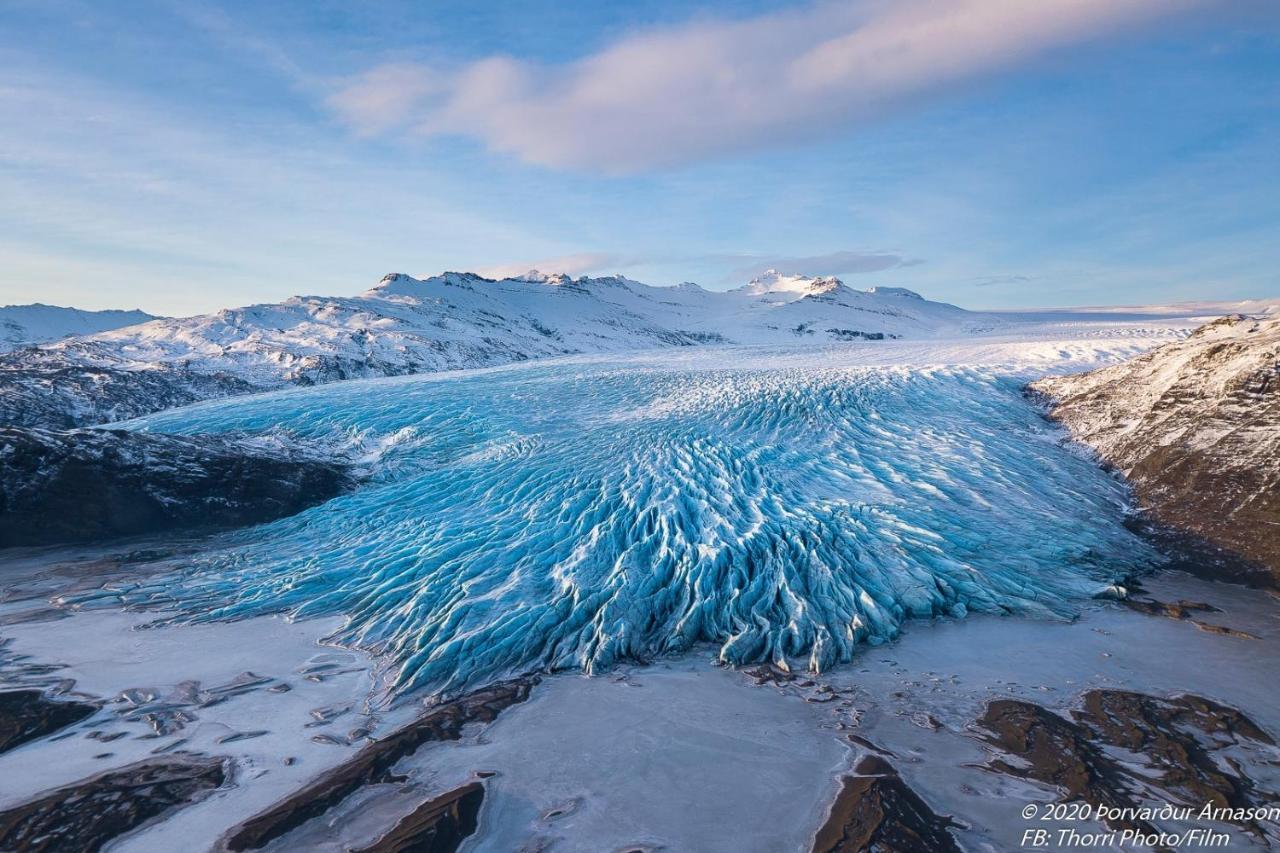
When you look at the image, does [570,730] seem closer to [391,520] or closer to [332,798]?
[332,798]

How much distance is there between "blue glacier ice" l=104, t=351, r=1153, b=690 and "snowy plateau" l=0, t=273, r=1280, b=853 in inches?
3.3

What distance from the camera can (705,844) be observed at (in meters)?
5.97

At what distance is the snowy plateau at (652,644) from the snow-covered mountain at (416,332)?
2638 centimetres

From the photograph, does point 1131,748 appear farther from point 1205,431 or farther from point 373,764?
point 1205,431

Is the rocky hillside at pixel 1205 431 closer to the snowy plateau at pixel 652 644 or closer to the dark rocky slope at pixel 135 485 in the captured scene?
the snowy plateau at pixel 652 644

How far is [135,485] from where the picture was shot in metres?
15.7

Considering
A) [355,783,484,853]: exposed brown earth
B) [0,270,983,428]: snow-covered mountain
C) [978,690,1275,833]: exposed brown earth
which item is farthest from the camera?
[0,270,983,428]: snow-covered mountain

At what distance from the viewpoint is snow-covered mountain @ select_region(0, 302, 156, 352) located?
93.1m

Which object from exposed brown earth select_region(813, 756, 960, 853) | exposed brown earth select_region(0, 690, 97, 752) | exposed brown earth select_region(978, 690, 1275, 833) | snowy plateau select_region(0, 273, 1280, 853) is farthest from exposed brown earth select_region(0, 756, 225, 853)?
exposed brown earth select_region(978, 690, 1275, 833)

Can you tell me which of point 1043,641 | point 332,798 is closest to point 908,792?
point 1043,641

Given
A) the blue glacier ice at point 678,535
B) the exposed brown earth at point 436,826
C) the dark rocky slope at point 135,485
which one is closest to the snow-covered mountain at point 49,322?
the dark rocky slope at point 135,485

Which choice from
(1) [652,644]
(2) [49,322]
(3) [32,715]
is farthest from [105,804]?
(2) [49,322]

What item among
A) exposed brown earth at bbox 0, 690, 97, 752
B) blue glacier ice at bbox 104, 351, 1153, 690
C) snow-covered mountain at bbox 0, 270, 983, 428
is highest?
snow-covered mountain at bbox 0, 270, 983, 428

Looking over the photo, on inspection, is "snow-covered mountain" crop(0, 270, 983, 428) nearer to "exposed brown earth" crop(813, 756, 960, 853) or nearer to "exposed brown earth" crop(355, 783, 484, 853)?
"exposed brown earth" crop(355, 783, 484, 853)
